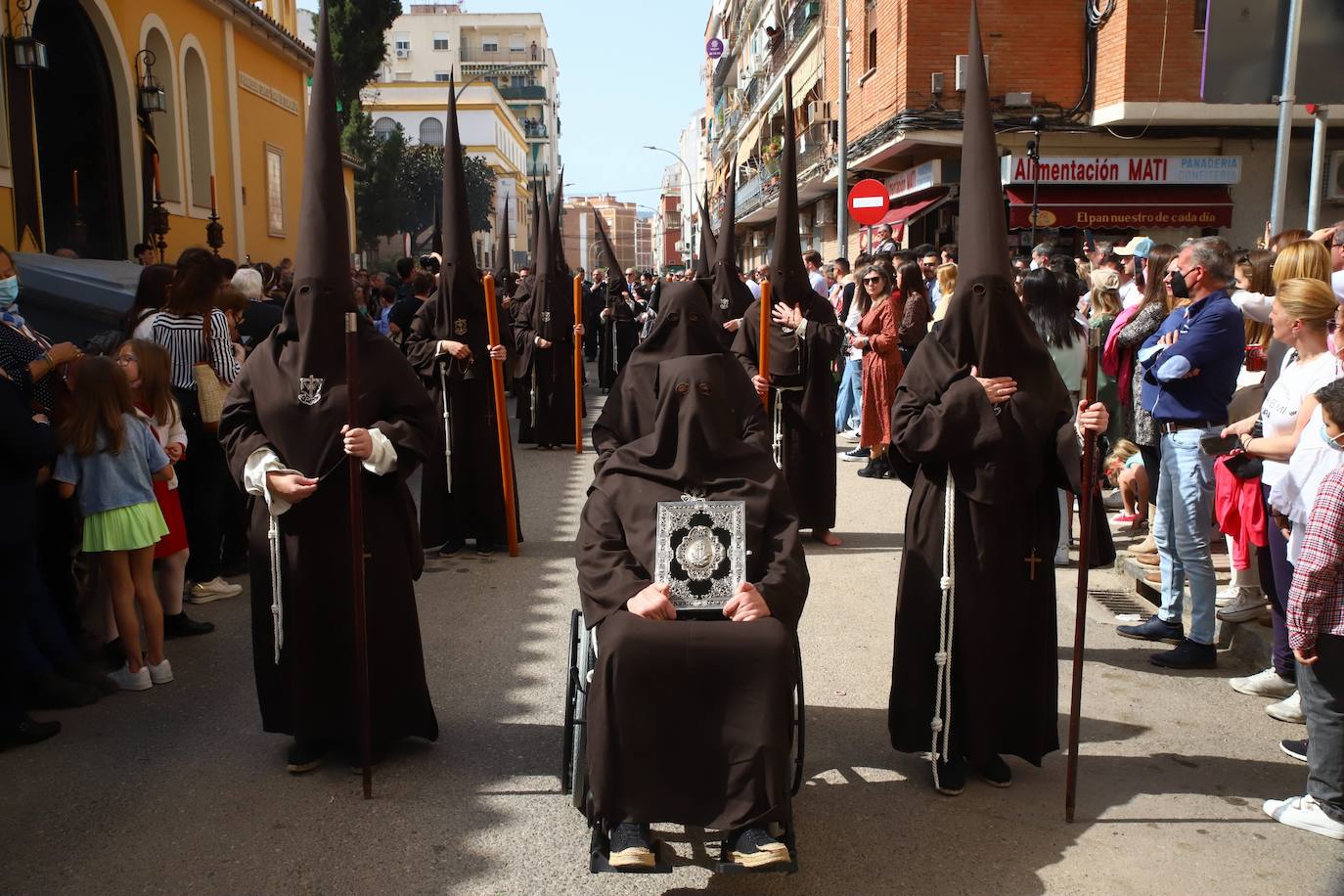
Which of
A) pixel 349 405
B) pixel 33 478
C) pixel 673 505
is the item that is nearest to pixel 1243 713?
pixel 673 505

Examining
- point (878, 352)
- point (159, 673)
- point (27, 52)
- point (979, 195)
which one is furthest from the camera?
point (27, 52)

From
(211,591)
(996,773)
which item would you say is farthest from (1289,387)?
(211,591)

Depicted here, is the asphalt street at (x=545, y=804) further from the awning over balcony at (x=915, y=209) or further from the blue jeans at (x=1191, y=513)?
the awning over balcony at (x=915, y=209)

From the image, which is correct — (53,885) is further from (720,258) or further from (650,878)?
(720,258)

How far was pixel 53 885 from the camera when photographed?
3.82 meters

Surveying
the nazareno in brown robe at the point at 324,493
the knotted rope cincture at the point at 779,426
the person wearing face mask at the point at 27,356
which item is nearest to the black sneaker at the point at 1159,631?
the knotted rope cincture at the point at 779,426

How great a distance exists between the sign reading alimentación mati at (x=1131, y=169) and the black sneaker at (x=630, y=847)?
62.6 ft

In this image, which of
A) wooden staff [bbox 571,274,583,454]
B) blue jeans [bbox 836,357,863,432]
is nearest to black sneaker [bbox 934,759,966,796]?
wooden staff [bbox 571,274,583,454]

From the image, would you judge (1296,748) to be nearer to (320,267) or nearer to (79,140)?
(320,267)

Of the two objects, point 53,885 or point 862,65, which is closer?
point 53,885

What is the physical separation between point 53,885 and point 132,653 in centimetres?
189

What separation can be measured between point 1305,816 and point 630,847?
96.6 inches

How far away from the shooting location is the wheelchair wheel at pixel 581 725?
158 inches

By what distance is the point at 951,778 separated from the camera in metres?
4.54
